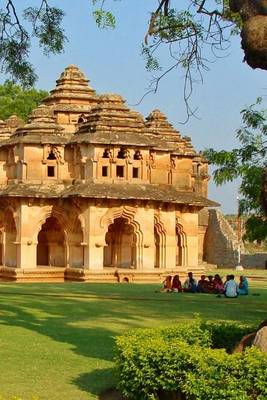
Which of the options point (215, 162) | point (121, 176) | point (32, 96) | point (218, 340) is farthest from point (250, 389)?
point (32, 96)

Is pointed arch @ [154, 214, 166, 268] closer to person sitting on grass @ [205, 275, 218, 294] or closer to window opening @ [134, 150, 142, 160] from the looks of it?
window opening @ [134, 150, 142, 160]

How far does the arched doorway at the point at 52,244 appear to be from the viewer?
3678 centimetres

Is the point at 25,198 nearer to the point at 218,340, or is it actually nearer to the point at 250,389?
the point at 218,340

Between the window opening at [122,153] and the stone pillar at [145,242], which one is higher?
the window opening at [122,153]

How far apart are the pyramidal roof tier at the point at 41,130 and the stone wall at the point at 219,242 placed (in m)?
17.1

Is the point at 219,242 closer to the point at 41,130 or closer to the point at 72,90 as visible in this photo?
the point at 72,90

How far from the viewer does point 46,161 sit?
3616cm

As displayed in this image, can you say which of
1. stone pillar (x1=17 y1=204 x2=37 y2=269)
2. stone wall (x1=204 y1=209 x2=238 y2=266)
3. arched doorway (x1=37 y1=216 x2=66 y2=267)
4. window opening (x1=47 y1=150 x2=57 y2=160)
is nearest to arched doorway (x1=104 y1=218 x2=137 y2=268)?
arched doorway (x1=37 y1=216 x2=66 y2=267)

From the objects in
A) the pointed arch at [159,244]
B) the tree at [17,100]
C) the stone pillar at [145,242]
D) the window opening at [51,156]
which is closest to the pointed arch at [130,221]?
the stone pillar at [145,242]

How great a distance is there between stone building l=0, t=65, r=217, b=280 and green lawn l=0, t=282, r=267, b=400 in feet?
24.4

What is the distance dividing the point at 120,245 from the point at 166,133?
25.1 ft

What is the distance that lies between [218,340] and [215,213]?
41.8 m

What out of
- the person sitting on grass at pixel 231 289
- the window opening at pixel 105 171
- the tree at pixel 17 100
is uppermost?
the tree at pixel 17 100

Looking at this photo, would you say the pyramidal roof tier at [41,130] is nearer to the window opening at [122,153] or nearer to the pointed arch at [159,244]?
the window opening at [122,153]
